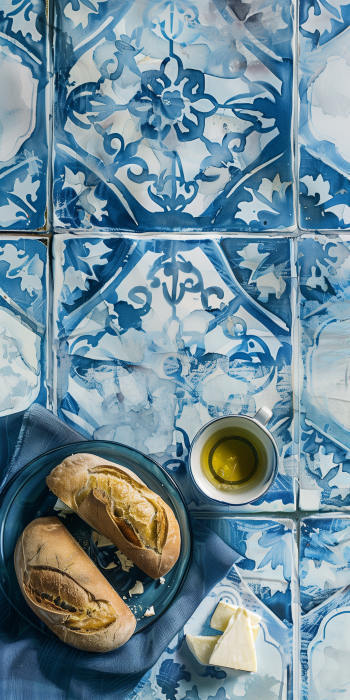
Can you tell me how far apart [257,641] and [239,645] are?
0.12ft

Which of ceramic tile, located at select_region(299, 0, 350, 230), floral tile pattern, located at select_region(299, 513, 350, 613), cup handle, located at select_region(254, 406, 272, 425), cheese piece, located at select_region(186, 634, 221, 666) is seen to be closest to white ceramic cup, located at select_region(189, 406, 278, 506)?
cup handle, located at select_region(254, 406, 272, 425)

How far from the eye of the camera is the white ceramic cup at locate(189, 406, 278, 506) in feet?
Result: 2.19

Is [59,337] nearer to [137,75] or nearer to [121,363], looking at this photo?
[121,363]

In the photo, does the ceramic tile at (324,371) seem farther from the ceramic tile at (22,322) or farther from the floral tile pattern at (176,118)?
the ceramic tile at (22,322)

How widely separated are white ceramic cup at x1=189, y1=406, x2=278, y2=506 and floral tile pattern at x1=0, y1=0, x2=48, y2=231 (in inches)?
16.5

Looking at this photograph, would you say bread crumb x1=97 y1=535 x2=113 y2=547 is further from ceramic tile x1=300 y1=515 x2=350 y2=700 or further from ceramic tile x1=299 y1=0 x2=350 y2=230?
ceramic tile x1=299 y1=0 x2=350 y2=230

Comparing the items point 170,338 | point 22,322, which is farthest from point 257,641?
point 22,322

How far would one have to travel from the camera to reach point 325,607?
0.71m

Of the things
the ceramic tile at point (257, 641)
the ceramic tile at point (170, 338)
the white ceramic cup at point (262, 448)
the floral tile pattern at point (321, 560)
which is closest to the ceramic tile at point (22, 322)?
the ceramic tile at point (170, 338)

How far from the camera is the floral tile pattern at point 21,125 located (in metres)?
0.73

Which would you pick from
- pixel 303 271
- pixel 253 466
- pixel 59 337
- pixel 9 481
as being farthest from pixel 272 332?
pixel 9 481

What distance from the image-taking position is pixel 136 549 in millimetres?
638

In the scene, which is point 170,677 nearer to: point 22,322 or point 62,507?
point 62,507

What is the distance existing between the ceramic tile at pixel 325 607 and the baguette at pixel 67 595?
287mm
